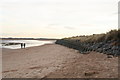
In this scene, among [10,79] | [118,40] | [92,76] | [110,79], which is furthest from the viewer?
[118,40]

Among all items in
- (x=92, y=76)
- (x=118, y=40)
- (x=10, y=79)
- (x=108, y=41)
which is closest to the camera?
(x=92, y=76)

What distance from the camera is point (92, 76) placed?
28.2 ft

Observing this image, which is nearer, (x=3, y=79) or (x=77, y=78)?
(x=77, y=78)

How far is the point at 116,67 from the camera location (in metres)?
9.74

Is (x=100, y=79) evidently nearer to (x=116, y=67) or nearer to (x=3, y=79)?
(x=116, y=67)

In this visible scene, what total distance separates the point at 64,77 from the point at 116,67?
9.35 feet

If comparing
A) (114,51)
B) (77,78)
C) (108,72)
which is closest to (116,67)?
(108,72)

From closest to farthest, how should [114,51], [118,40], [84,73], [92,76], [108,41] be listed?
[92,76] < [84,73] < [114,51] < [118,40] < [108,41]

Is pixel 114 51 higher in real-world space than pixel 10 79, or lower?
higher

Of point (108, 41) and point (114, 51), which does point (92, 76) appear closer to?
point (114, 51)

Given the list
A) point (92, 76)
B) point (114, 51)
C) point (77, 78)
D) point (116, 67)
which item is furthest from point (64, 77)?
point (114, 51)

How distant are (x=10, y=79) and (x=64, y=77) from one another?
119 inches

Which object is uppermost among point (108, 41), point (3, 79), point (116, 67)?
point (108, 41)

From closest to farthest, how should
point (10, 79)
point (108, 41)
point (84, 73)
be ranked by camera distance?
point (84, 73) < point (10, 79) < point (108, 41)
